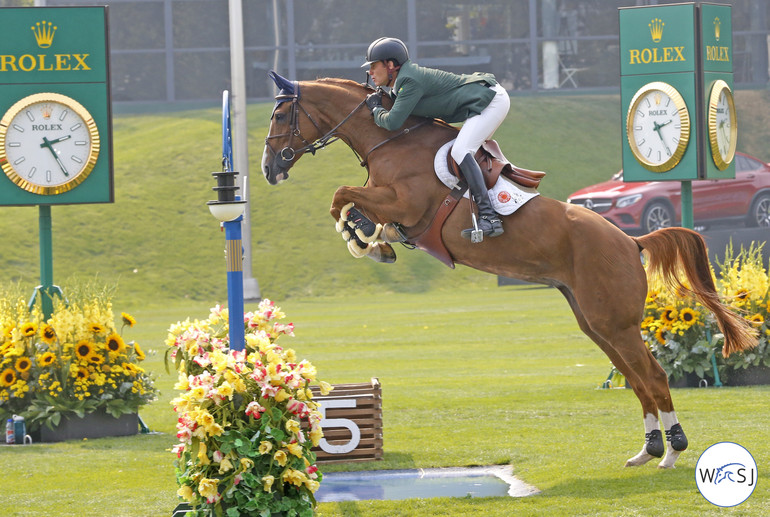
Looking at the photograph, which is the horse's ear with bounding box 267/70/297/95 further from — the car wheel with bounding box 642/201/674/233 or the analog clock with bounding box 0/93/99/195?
the car wheel with bounding box 642/201/674/233

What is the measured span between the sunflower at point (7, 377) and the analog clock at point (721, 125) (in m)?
8.97

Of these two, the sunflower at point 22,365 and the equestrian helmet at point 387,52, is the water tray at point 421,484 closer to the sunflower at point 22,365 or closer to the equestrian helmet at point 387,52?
the equestrian helmet at point 387,52

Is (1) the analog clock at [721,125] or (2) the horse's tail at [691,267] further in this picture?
(1) the analog clock at [721,125]

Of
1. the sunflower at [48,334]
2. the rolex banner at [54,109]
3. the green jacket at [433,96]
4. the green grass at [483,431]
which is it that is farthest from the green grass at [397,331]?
the green jacket at [433,96]

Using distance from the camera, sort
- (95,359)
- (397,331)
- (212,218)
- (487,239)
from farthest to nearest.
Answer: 1. (212,218)
2. (397,331)
3. (95,359)
4. (487,239)

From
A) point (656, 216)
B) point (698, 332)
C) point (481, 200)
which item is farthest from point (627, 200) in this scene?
point (481, 200)

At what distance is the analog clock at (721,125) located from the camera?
14.6 metres

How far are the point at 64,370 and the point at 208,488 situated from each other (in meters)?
5.96

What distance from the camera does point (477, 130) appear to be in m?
8.50

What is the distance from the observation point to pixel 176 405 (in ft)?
23.6

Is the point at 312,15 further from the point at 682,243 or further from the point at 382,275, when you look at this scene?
the point at 682,243

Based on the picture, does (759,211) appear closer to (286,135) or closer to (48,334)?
(48,334)

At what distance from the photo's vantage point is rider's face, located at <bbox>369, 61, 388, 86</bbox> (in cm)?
862

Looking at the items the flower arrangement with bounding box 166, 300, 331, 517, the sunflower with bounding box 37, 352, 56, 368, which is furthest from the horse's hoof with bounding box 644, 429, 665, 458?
the sunflower with bounding box 37, 352, 56, 368
